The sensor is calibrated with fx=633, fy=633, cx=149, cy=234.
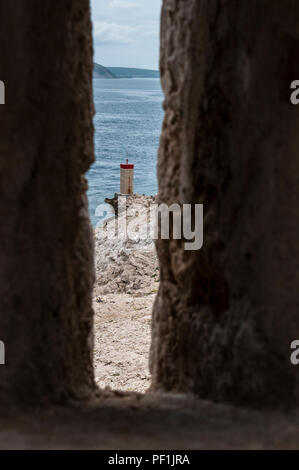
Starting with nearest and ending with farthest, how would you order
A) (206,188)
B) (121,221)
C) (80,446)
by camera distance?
(80,446) → (206,188) → (121,221)

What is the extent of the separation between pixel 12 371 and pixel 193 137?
126 centimetres

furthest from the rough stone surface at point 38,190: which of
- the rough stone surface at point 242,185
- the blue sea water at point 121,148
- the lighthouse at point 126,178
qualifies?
the lighthouse at point 126,178

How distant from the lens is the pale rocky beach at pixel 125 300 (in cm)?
595

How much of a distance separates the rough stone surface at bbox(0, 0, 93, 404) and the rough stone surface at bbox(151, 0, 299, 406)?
1.77 feet

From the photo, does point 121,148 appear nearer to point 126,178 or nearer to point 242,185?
point 126,178

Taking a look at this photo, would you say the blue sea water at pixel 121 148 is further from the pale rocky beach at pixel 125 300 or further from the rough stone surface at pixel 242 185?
the rough stone surface at pixel 242 185

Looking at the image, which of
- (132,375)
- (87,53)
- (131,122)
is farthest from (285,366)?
(131,122)

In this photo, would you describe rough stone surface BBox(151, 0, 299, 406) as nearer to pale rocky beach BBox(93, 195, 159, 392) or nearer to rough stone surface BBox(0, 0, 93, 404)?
rough stone surface BBox(0, 0, 93, 404)

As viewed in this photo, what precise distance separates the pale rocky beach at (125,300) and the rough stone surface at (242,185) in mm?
2729

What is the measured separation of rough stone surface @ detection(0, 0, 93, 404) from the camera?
2.51m

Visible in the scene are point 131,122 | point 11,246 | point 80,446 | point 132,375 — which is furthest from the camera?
point 131,122

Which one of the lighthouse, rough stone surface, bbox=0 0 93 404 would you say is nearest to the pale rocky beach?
the lighthouse

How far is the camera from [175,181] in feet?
9.95

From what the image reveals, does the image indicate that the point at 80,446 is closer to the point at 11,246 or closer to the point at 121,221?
the point at 11,246
